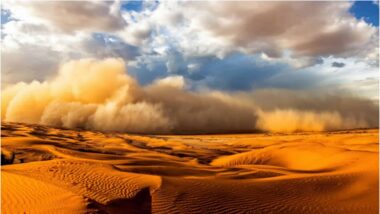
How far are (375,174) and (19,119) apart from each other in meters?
54.3

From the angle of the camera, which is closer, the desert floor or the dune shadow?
the dune shadow

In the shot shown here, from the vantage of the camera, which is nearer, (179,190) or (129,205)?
(129,205)

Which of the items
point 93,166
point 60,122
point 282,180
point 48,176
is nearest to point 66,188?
point 48,176

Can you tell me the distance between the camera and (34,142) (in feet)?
60.1

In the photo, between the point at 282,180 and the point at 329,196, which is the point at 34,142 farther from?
the point at 329,196

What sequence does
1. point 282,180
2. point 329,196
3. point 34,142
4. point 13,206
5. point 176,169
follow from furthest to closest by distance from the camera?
point 34,142
point 176,169
point 282,180
point 329,196
point 13,206

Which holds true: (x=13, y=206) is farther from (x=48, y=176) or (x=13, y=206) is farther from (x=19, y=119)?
(x=19, y=119)

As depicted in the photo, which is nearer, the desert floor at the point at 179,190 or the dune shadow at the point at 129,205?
the dune shadow at the point at 129,205

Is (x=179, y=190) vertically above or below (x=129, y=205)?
above

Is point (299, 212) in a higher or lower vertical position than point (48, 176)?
lower

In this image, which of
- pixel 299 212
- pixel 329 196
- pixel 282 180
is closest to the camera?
pixel 299 212

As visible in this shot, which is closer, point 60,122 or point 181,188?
point 181,188

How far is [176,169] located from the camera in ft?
42.7

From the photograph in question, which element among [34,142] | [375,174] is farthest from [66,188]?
[34,142]
